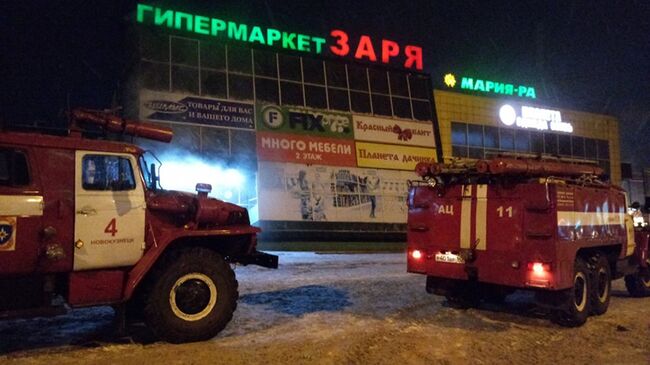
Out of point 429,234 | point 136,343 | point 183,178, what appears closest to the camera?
point 136,343

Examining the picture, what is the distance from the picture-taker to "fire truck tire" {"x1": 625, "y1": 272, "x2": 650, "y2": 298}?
34.7 ft

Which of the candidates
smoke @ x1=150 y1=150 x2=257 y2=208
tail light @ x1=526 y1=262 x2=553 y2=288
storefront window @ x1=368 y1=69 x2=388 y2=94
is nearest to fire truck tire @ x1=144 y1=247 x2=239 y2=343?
tail light @ x1=526 y1=262 x2=553 y2=288

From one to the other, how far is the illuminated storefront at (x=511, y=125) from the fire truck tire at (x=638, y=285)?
41.5 ft

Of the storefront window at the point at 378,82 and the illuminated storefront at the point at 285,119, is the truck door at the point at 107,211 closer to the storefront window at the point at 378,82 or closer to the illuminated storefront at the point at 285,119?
the illuminated storefront at the point at 285,119

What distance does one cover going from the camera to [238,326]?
287 inches

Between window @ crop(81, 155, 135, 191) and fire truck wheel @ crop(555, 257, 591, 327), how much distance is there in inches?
241

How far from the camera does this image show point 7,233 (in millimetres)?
5469

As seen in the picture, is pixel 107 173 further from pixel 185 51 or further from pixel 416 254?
pixel 185 51

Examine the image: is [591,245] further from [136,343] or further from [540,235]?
[136,343]

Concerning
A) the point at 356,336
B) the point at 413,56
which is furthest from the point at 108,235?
the point at 413,56

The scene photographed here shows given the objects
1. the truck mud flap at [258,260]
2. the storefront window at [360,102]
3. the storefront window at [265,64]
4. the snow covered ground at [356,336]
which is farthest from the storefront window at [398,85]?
the truck mud flap at [258,260]

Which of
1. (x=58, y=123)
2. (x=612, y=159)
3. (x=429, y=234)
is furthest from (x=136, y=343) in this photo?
(x=612, y=159)

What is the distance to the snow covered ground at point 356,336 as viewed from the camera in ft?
19.4

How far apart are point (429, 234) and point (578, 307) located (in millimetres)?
2394
